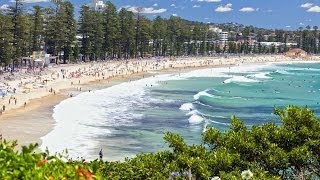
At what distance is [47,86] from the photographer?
54.7m

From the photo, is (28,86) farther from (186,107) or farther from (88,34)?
(88,34)

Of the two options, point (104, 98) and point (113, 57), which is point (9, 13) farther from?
point (113, 57)

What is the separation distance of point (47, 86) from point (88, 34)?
3115 cm

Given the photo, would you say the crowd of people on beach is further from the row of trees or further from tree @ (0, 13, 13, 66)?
the row of trees

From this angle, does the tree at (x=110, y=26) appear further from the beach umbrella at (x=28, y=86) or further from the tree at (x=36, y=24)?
the beach umbrella at (x=28, y=86)

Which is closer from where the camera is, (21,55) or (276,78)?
(21,55)

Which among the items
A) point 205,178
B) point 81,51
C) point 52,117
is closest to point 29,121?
point 52,117

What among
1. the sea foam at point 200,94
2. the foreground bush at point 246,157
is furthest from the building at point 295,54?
the foreground bush at point 246,157

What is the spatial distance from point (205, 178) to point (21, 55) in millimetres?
63076

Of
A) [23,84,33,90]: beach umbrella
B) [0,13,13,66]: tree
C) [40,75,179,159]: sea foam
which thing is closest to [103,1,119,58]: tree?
[0,13,13,66]: tree

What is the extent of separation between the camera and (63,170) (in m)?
4.46

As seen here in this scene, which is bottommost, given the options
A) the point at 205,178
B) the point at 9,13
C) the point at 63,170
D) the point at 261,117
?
the point at 261,117

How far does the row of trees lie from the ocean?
1418 cm

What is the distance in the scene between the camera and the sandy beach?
110 ft
